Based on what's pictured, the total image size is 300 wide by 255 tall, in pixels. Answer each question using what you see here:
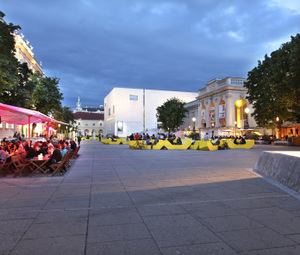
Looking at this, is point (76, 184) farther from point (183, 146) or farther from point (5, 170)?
point (183, 146)

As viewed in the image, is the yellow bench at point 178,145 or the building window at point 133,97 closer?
the yellow bench at point 178,145

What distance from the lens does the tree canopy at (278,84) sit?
2325 cm

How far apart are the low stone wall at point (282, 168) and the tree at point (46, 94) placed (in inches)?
979

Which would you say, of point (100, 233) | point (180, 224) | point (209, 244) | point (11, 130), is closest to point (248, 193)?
point (180, 224)

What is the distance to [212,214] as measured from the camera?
4.47 m

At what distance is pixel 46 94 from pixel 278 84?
2561cm

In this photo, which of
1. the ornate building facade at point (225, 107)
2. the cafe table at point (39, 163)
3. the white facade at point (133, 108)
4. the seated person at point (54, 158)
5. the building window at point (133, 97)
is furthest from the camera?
the building window at point (133, 97)

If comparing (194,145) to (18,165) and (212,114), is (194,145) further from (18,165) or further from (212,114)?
(212,114)

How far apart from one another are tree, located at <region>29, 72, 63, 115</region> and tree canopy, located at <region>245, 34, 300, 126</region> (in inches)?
979

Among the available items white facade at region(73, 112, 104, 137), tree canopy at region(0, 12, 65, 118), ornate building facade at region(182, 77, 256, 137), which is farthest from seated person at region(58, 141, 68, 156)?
white facade at region(73, 112, 104, 137)

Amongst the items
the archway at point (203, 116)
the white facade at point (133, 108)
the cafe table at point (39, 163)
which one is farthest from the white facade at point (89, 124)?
the cafe table at point (39, 163)

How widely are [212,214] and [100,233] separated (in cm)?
208

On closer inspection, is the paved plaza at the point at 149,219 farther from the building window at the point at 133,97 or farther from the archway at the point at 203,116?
the building window at the point at 133,97

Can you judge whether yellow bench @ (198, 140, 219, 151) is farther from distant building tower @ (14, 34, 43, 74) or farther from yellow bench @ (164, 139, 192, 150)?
distant building tower @ (14, 34, 43, 74)
